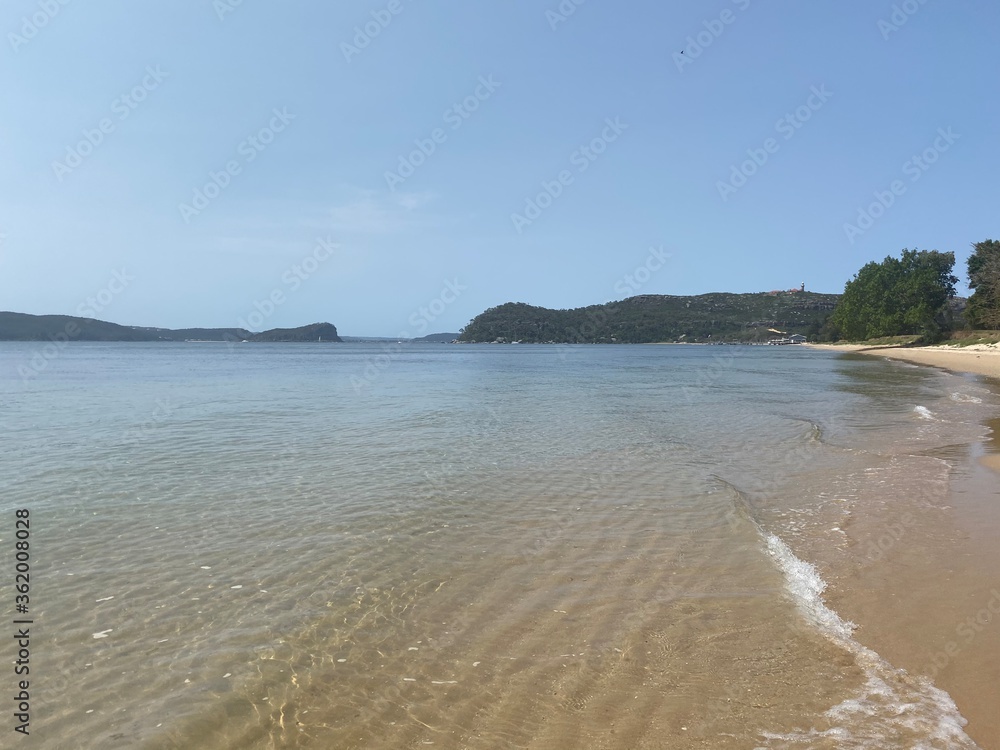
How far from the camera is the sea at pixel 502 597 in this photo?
3.82 metres

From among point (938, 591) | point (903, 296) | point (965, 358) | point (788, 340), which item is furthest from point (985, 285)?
point (788, 340)

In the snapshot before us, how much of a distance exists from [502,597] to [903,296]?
10085 cm

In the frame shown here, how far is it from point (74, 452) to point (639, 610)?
12494mm

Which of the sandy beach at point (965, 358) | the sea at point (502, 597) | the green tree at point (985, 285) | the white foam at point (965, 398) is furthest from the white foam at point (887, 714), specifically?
the green tree at point (985, 285)

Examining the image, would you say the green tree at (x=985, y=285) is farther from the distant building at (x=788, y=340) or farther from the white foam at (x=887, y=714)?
the distant building at (x=788, y=340)

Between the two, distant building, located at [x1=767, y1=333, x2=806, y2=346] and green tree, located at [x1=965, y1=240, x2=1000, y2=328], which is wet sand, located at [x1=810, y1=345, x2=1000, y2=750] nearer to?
green tree, located at [x1=965, y1=240, x2=1000, y2=328]

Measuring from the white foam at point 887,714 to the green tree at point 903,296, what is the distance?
91171 mm

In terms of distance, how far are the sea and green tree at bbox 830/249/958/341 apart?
84555 mm

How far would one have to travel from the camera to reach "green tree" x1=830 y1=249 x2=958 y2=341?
81.6 meters

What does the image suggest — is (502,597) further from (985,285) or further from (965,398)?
(985,285)

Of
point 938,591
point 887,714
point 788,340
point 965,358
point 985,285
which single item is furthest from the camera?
point 788,340

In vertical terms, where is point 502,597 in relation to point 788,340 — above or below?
below

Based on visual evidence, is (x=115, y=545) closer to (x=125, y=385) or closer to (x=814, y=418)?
(x=814, y=418)

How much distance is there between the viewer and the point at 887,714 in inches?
147
